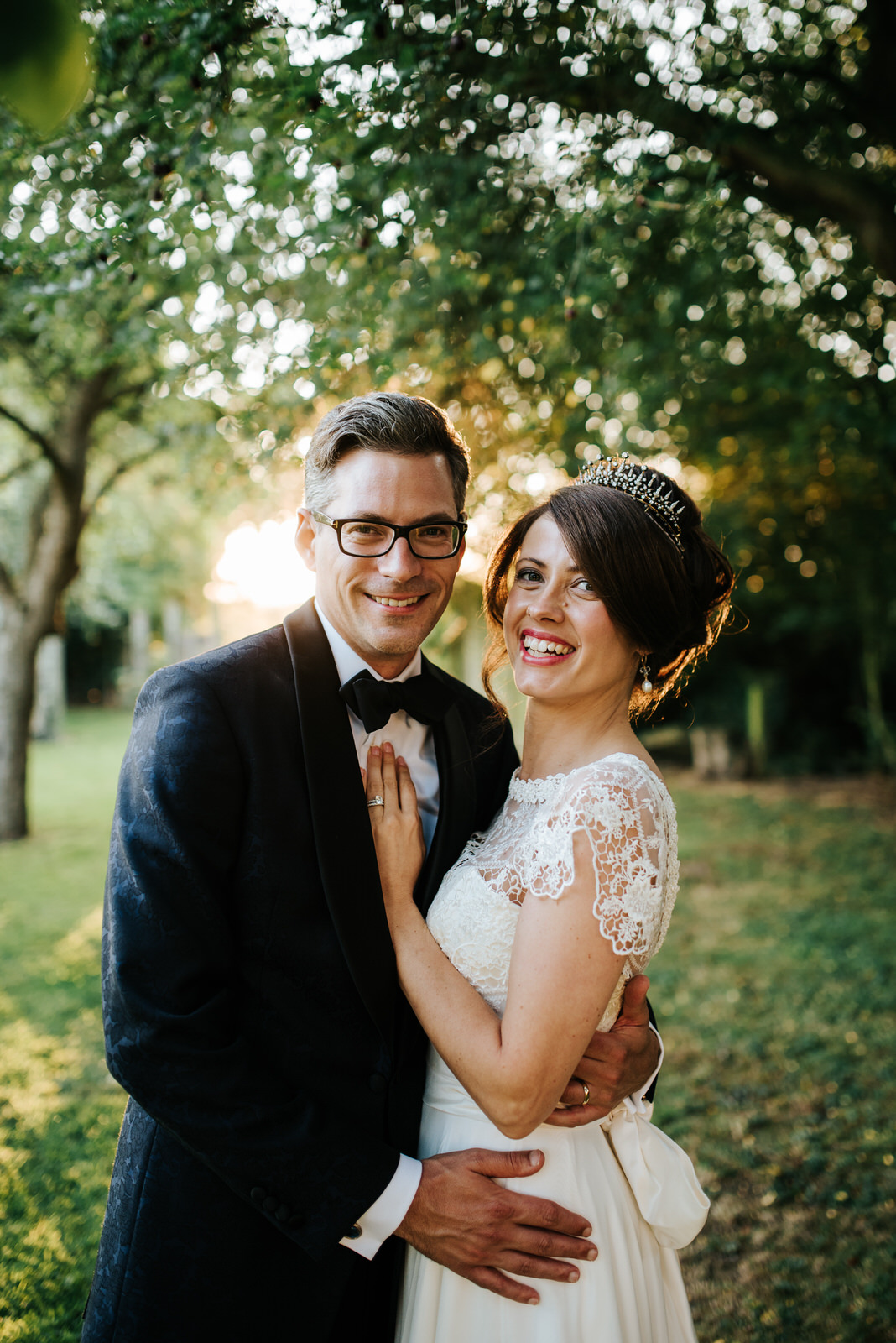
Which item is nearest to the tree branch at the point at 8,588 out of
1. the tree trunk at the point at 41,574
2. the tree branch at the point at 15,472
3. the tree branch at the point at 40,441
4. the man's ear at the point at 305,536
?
the tree trunk at the point at 41,574

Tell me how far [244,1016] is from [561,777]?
2.94 feet

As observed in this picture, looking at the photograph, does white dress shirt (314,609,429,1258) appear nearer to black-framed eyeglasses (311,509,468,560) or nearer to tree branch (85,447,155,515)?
black-framed eyeglasses (311,509,468,560)

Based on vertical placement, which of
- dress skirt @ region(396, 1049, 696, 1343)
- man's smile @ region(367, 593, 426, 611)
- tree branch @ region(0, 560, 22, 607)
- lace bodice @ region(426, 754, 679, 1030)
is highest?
tree branch @ region(0, 560, 22, 607)

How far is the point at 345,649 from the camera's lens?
80.6 inches

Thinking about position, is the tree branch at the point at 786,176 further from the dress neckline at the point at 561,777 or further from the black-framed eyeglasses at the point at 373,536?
the dress neckline at the point at 561,777

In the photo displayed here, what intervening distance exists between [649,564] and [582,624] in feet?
0.73

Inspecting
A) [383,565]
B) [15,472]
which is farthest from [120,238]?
[15,472]

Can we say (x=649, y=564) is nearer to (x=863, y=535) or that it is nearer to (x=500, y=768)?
(x=500, y=768)

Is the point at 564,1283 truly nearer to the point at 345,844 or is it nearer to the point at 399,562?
the point at 345,844

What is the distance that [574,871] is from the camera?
1735 mm

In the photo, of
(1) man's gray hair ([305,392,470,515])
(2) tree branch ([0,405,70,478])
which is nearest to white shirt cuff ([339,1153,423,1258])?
(1) man's gray hair ([305,392,470,515])

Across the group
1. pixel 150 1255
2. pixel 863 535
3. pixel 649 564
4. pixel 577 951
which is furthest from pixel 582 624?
pixel 863 535

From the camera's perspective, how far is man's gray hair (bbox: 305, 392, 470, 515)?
6.42 feet

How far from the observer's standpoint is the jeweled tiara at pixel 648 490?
213 cm
